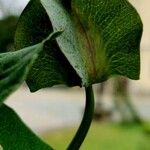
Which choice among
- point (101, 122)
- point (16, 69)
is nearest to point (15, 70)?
point (16, 69)

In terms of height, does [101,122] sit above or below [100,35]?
below

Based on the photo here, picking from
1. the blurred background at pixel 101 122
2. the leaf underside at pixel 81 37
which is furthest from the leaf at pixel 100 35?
the blurred background at pixel 101 122

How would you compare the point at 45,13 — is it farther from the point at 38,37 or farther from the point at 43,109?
the point at 43,109

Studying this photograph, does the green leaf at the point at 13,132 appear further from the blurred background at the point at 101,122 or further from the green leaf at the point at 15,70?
the blurred background at the point at 101,122

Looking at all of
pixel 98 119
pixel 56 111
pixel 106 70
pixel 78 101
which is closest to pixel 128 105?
pixel 98 119

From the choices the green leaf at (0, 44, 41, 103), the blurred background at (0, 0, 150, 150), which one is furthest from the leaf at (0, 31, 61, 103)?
the blurred background at (0, 0, 150, 150)

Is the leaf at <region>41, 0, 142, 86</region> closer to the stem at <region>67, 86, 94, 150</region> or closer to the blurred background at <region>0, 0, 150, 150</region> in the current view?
the stem at <region>67, 86, 94, 150</region>

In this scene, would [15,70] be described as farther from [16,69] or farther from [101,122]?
[101,122]
